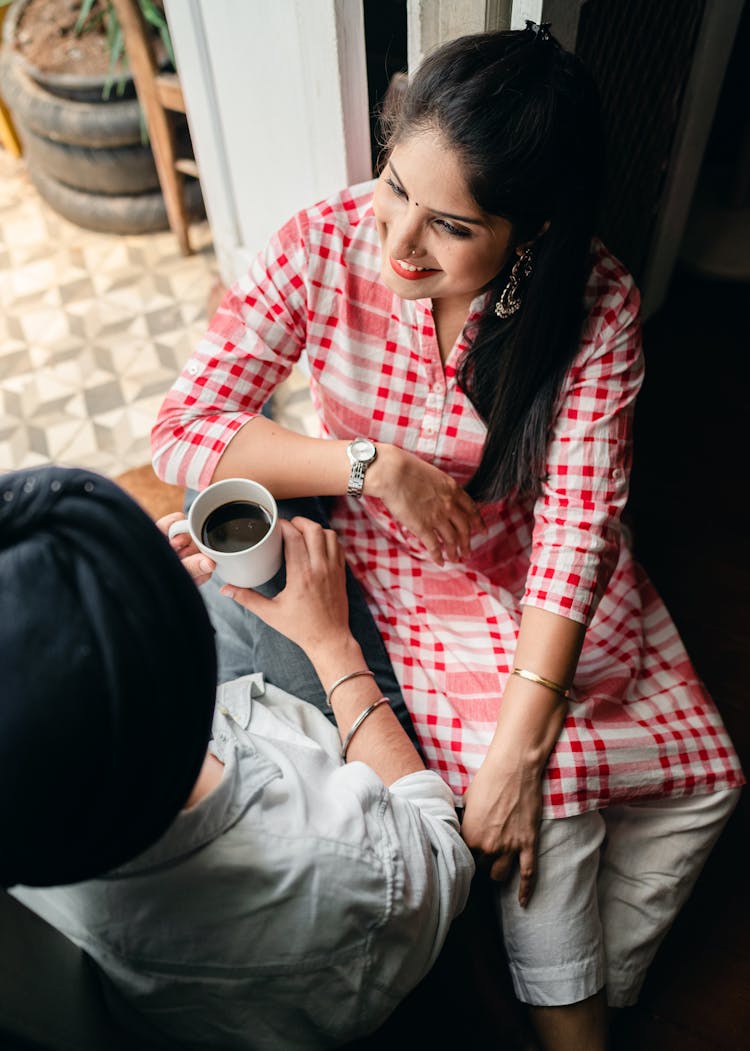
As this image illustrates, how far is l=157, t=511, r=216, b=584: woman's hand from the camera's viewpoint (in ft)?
3.40

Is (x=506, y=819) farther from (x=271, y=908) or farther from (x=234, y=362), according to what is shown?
(x=234, y=362)

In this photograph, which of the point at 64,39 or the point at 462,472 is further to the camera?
the point at 64,39

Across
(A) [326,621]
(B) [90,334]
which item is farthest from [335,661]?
(B) [90,334]

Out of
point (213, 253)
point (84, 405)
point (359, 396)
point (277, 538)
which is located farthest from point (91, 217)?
point (277, 538)

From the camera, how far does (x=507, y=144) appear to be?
0.90m

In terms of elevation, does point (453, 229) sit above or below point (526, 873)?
above

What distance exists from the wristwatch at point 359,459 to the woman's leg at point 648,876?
0.63 m

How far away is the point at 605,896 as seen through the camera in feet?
3.91

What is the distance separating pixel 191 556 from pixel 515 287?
1.87 ft

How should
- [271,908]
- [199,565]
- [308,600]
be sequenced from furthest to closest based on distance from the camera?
[308,600]
[199,565]
[271,908]

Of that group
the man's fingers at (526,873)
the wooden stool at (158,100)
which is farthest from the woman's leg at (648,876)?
the wooden stool at (158,100)

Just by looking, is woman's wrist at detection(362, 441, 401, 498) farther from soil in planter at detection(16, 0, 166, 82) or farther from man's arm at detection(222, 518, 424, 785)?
soil in planter at detection(16, 0, 166, 82)

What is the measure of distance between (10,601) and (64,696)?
7 centimetres

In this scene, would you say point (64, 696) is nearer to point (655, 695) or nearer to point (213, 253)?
point (655, 695)
